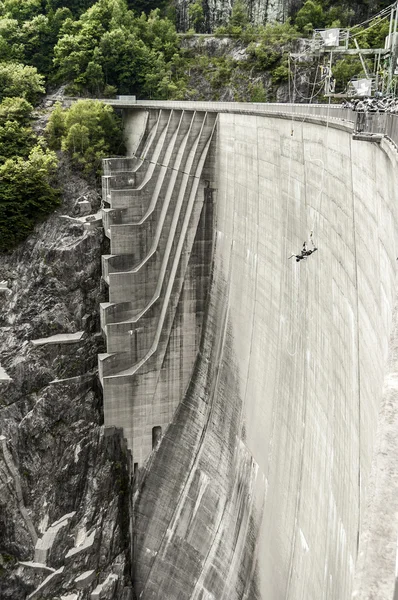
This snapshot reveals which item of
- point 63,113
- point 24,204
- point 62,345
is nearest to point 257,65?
point 63,113

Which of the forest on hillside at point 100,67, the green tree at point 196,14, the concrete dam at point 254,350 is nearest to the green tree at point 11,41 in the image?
the forest on hillside at point 100,67

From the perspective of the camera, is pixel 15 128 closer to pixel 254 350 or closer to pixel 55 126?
pixel 55 126

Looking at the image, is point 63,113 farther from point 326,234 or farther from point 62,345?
point 326,234

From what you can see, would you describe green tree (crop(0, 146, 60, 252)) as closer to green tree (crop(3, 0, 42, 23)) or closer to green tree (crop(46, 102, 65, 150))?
green tree (crop(46, 102, 65, 150))

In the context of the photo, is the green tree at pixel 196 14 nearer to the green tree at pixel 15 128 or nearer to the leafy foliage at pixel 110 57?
the leafy foliage at pixel 110 57

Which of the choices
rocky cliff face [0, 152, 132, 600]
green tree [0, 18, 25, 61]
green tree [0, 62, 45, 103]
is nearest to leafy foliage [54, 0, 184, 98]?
green tree [0, 18, 25, 61]

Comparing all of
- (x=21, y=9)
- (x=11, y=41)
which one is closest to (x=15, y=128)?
(x=11, y=41)
